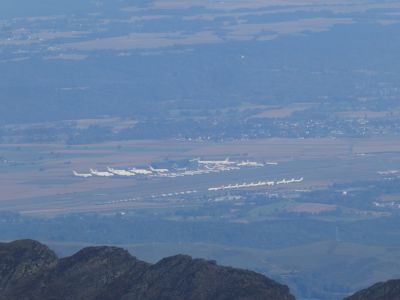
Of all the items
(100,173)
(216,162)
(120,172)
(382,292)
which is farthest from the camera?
(216,162)

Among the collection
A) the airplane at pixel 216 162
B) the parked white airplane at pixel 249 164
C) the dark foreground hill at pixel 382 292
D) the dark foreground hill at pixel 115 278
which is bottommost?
the dark foreground hill at pixel 382 292

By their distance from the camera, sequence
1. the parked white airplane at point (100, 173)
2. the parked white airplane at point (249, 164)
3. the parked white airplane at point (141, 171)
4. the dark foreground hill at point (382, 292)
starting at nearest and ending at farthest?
the dark foreground hill at point (382, 292)
the parked white airplane at point (100, 173)
the parked white airplane at point (141, 171)
the parked white airplane at point (249, 164)

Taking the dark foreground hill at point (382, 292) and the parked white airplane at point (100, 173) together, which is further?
the parked white airplane at point (100, 173)

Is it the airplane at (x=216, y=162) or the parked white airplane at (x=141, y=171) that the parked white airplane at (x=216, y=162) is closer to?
the airplane at (x=216, y=162)

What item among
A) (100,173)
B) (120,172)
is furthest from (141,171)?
(100,173)

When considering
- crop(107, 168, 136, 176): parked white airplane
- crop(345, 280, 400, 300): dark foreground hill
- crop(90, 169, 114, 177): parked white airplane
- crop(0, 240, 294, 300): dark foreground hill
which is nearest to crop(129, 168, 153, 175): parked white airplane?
crop(107, 168, 136, 176): parked white airplane

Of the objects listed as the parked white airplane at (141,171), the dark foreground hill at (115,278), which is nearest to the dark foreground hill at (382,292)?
the dark foreground hill at (115,278)

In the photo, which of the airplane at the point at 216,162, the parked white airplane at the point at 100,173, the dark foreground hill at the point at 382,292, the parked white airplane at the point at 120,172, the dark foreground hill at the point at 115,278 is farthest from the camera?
the airplane at the point at 216,162

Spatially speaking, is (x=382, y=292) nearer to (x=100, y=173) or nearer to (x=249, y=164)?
(x=100, y=173)
